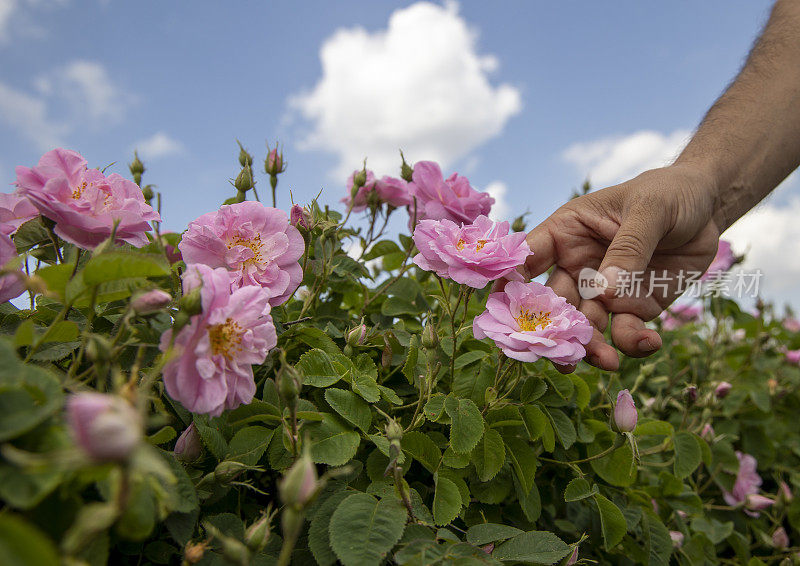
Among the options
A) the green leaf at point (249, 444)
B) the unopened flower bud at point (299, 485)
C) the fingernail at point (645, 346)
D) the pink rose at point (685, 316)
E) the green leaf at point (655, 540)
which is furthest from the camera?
the pink rose at point (685, 316)

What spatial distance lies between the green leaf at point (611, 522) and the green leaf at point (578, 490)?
2.1 inches

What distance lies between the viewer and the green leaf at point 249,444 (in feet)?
3.20

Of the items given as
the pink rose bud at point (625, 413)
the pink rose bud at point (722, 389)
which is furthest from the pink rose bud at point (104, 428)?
the pink rose bud at point (722, 389)

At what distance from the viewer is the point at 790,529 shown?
2.40 metres

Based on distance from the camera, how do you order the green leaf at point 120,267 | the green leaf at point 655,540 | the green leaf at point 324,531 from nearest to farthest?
the green leaf at point 120,267, the green leaf at point 324,531, the green leaf at point 655,540

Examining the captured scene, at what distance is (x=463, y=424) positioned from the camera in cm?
107

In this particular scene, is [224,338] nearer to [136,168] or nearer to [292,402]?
[292,402]

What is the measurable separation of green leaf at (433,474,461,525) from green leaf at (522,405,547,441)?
25 centimetres

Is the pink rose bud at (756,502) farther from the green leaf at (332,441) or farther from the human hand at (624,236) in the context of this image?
the green leaf at (332,441)

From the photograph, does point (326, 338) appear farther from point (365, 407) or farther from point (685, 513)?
point (685, 513)

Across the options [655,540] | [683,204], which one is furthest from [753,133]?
[655,540]

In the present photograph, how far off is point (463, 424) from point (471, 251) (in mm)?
354

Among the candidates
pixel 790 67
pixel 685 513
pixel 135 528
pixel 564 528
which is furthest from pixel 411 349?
pixel 790 67

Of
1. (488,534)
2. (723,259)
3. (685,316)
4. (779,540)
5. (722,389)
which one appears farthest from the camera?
(685,316)
